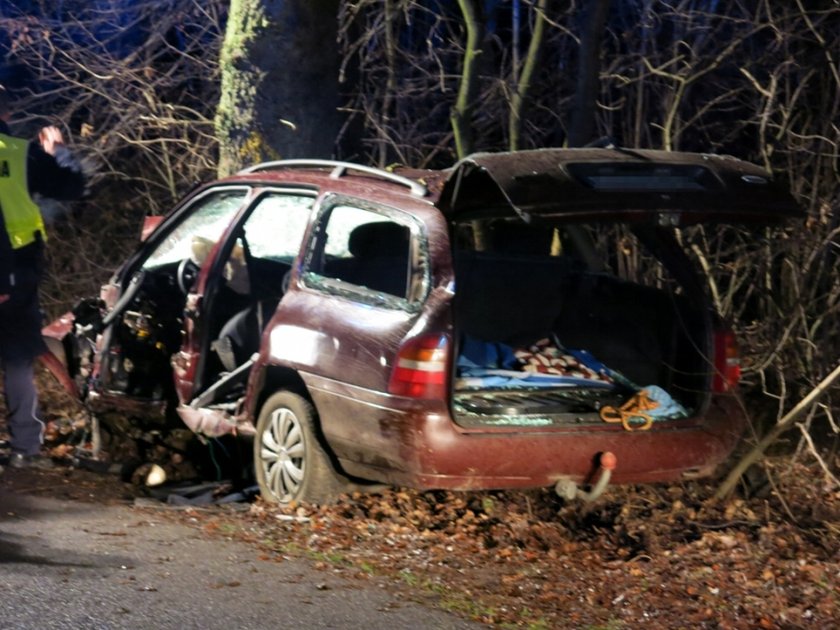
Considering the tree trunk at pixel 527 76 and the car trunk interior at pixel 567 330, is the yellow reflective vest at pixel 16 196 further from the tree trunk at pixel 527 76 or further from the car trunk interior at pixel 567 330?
the tree trunk at pixel 527 76

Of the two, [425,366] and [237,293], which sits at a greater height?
[425,366]

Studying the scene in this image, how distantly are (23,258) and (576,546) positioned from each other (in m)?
3.58

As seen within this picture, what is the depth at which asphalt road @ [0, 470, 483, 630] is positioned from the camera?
5.04m

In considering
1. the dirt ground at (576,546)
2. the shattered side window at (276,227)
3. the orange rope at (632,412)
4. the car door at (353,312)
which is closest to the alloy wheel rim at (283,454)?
the dirt ground at (576,546)

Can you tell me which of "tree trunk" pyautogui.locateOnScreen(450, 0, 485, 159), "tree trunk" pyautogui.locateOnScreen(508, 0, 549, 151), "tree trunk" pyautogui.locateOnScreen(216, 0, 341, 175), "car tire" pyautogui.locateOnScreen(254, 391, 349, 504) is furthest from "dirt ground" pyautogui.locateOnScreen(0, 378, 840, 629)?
"tree trunk" pyautogui.locateOnScreen(450, 0, 485, 159)

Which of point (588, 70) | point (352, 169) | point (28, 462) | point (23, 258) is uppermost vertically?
point (588, 70)

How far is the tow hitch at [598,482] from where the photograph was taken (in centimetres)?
632

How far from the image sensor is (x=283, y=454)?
6895 millimetres

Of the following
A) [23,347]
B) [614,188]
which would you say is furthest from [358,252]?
[23,347]

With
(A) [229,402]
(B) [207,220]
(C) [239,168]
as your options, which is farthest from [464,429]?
(C) [239,168]

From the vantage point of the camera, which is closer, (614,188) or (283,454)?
(614,188)

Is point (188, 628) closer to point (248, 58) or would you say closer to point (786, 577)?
point (786, 577)

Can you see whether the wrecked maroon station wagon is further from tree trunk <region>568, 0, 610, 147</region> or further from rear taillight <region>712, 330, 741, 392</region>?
tree trunk <region>568, 0, 610, 147</region>

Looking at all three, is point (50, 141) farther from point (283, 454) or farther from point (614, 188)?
point (614, 188)
